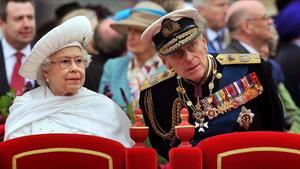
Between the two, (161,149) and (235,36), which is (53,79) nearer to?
(161,149)

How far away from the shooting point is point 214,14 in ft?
34.1

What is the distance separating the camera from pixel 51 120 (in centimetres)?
607

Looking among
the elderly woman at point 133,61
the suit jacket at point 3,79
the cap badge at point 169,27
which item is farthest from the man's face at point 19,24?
the cap badge at point 169,27

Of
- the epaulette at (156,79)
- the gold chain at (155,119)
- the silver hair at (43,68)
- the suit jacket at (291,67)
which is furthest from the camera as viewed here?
the suit jacket at (291,67)

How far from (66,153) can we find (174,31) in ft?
3.47

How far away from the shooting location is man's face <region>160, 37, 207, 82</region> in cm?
605

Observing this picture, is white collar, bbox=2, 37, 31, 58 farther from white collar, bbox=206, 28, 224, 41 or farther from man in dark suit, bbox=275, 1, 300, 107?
man in dark suit, bbox=275, 1, 300, 107

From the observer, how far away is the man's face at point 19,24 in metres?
8.80

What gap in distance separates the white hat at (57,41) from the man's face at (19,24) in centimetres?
260

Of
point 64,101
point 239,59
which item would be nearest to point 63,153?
point 64,101

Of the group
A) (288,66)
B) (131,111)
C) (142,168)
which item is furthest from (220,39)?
(142,168)

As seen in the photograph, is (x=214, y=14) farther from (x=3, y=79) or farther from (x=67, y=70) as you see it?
(x=67, y=70)

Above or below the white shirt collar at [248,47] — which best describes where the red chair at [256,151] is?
below

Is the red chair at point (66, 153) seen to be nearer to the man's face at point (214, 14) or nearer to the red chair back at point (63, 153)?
the red chair back at point (63, 153)
